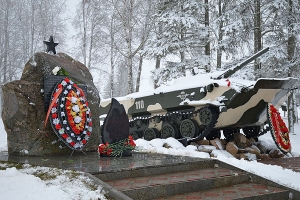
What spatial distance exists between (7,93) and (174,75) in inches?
434

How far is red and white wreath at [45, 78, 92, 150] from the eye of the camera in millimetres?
6234

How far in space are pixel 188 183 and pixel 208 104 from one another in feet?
17.3

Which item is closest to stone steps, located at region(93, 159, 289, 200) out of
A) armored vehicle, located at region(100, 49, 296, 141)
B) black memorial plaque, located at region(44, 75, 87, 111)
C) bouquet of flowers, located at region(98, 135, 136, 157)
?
bouquet of flowers, located at region(98, 135, 136, 157)

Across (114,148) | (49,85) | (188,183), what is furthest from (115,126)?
(188,183)

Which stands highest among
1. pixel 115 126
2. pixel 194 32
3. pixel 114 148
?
pixel 194 32

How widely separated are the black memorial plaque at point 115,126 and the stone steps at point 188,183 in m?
1.57

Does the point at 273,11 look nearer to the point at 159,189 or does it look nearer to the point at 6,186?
the point at 159,189

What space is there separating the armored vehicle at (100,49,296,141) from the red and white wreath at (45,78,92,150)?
155 inches

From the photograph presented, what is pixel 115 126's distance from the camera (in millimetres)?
6062

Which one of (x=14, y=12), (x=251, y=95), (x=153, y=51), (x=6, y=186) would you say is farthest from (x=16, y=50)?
(x=6, y=186)

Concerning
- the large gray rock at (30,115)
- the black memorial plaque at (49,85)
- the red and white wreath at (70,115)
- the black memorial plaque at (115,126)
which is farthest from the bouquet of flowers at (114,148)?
the black memorial plaque at (49,85)

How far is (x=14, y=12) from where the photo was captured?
24.0 meters

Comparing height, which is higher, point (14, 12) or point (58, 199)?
point (14, 12)

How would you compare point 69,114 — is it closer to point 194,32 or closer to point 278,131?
point 278,131
